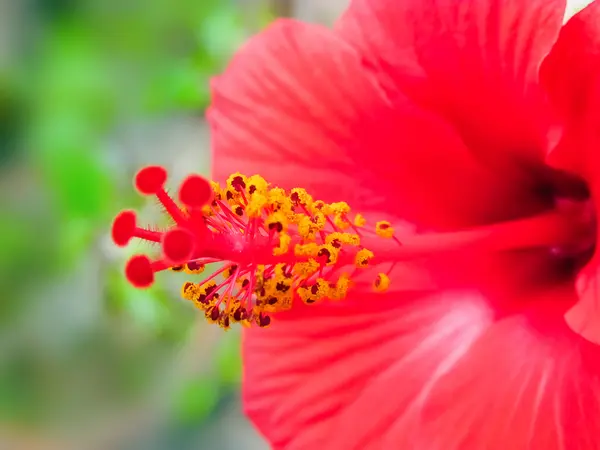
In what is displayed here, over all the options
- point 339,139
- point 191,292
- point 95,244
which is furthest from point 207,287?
point 95,244

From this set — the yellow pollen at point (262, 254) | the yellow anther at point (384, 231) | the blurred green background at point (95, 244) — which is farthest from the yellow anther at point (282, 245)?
the blurred green background at point (95, 244)

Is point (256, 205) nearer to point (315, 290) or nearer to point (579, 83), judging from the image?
point (315, 290)

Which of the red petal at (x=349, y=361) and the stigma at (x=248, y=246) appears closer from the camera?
the stigma at (x=248, y=246)

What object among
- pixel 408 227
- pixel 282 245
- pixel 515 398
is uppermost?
pixel 282 245

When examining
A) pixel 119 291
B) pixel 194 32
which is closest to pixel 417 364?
pixel 119 291

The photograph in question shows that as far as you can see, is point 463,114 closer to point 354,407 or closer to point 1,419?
point 354,407

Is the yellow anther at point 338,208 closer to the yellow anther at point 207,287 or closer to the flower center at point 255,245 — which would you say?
the flower center at point 255,245
